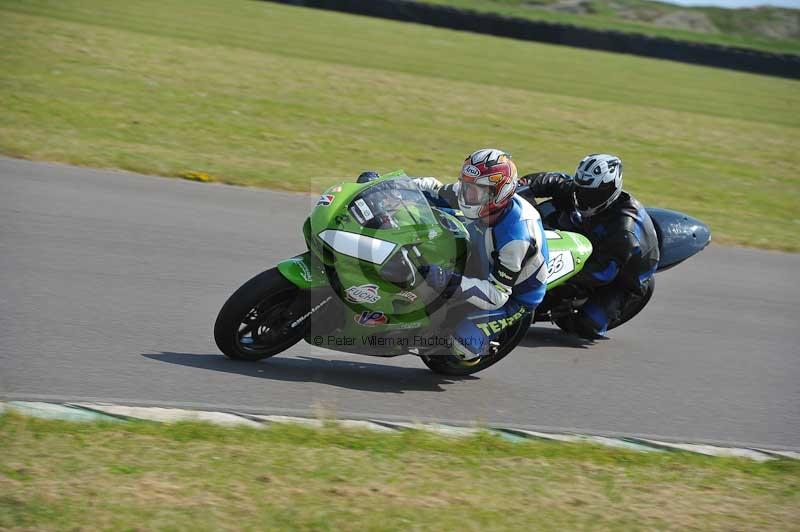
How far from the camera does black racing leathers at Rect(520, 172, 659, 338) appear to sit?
6898 millimetres

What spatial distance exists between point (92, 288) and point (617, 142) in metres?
12.1

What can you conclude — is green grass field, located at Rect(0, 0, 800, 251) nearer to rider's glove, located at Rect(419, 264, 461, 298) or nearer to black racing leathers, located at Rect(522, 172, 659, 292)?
rider's glove, located at Rect(419, 264, 461, 298)

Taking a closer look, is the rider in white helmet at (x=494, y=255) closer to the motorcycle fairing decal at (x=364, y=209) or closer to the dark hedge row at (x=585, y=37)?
the motorcycle fairing decal at (x=364, y=209)

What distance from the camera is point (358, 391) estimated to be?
5492 mm

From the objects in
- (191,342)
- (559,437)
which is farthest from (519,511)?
(191,342)

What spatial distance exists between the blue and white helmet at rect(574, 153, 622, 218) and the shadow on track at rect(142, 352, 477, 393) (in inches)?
67.3

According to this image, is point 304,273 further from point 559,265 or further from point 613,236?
point 613,236

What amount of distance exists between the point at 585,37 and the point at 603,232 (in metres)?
24.2

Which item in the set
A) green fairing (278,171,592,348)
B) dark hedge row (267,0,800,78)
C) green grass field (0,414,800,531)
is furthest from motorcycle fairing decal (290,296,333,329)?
dark hedge row (267,0,800,78)

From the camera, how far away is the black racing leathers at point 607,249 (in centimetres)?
690

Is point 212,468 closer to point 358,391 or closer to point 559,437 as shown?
point 358,391

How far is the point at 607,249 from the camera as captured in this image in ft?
22.6

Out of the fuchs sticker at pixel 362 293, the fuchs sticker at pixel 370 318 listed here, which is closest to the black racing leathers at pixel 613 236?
the fuchs sticker at pixel 370 318

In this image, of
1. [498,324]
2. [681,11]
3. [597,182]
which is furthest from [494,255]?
[681,11]
